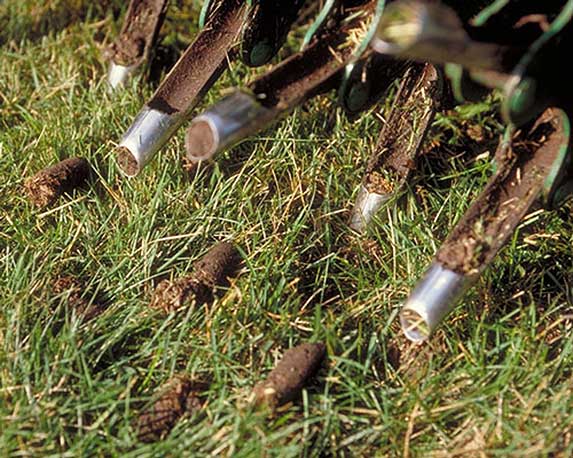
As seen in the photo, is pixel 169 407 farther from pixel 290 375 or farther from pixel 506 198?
pixel 506 198

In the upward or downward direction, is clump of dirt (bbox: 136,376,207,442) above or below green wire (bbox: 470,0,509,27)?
below

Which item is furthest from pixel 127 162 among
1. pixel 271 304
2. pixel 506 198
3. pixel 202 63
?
pixel 506 198

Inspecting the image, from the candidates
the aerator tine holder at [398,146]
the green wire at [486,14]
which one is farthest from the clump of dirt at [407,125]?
the green wire at [486,14]

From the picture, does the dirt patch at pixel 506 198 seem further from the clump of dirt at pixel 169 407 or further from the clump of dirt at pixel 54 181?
the clump of dirt at pixel 54 181

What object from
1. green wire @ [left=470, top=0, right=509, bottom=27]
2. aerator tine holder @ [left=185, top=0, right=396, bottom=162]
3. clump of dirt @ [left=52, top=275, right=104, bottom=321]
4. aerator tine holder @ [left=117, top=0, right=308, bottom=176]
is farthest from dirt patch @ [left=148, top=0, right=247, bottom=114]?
green wire @ [left=470, top=0, right=509, bottom=27]

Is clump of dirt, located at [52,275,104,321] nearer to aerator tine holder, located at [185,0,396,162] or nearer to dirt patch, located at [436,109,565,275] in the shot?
aerator tine holder, located at [185,0,396,162]

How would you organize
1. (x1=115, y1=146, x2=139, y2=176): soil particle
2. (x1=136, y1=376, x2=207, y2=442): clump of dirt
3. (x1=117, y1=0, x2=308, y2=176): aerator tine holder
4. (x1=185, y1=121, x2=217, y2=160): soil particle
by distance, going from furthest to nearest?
1. (x1=115, y1=146, x2=139, y2=176): soil particle
2. (x1=117, y1=0, x2=308, y2=176): aerator tine holder
3. (x1=136, y1=376, x2=207, y2=442): clump of dirt
4. (x1=185, y1=121, x2=217, y2=160): soil particle
